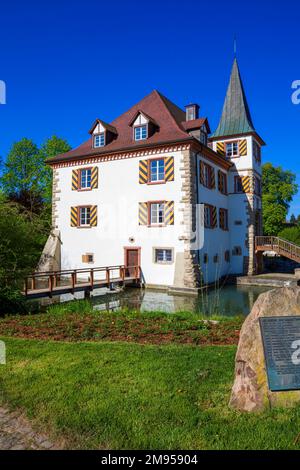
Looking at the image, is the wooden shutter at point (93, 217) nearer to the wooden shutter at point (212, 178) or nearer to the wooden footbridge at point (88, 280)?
the wooden footbridge at point (88, 280)

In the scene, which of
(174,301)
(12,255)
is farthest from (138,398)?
(174,301)

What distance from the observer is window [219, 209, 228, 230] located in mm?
26203

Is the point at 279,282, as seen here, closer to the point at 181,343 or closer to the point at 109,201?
the point at 109,201

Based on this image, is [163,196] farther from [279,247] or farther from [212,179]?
[279,247]

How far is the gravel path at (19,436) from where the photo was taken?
3.67m

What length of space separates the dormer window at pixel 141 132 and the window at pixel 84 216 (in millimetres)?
5864

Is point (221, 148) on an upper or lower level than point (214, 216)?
upper

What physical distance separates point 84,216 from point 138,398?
21.4 m

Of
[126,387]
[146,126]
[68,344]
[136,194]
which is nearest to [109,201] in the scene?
[136,194]

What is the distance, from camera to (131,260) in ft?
76.6

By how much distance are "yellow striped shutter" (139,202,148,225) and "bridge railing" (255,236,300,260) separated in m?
9.60

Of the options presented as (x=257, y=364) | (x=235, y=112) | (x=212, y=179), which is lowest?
(x=257, y=364)

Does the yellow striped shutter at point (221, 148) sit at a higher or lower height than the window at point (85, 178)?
higher

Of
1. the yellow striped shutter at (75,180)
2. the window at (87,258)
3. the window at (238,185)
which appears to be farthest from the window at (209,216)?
the yellow striped shutter at (75,180)
